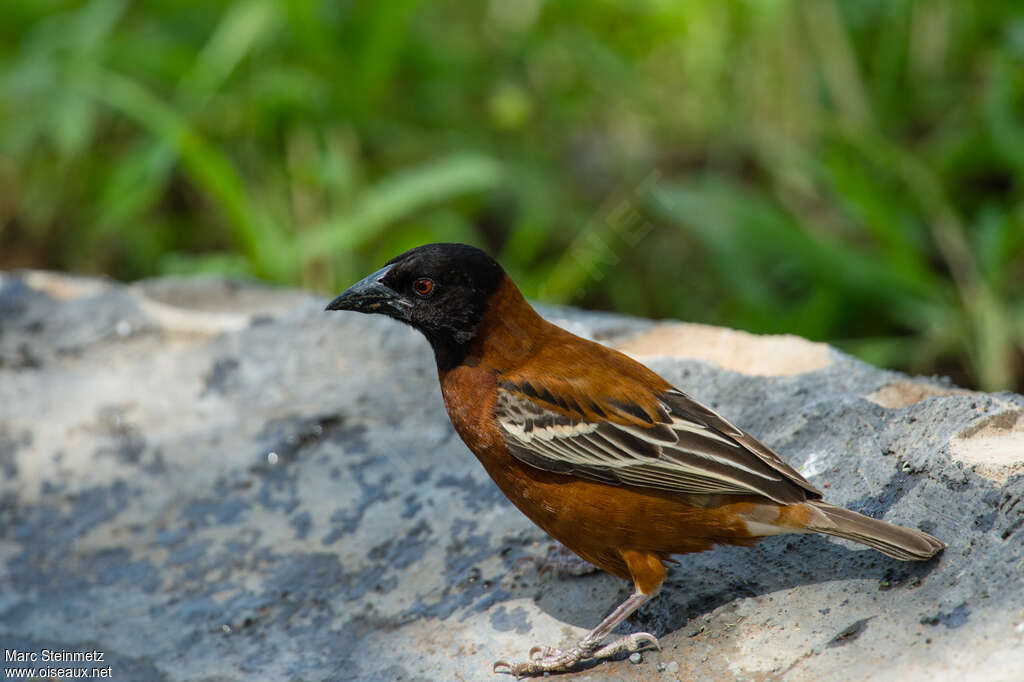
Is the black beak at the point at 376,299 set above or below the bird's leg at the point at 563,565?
above

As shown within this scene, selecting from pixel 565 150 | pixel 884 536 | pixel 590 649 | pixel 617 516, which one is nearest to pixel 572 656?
pixel 590 649

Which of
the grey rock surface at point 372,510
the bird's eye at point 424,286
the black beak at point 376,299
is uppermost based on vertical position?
the bird's eye at point 424,286

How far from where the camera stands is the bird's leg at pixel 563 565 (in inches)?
123

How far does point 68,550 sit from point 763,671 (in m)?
2.27

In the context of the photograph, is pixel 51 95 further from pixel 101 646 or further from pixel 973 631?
pixel 973 631

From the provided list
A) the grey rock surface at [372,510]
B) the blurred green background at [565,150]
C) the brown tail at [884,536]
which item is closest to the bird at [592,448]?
the brown tail at [884,536]

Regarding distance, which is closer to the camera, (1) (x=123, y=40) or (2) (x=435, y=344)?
(2) (x=435, y=344)

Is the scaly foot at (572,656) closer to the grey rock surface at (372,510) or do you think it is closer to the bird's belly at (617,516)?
the grey rock surface at (372,510)

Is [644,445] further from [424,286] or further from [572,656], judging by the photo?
[424,286]

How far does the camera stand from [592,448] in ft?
9.26

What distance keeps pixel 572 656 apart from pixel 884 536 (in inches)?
31.1

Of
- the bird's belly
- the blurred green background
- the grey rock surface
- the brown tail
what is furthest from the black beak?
the blurred green background

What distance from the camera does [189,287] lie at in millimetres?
4715

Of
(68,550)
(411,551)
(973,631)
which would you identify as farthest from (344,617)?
(973,631)
